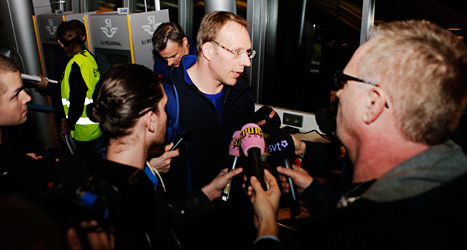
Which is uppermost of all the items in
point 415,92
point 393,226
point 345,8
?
point 345,8

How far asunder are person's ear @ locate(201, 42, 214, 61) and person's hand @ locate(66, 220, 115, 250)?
115cm

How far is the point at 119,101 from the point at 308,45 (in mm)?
3319

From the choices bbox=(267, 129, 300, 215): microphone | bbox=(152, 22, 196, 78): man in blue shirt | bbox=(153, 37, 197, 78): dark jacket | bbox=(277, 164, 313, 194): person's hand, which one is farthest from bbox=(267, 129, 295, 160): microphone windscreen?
bbox=(153, 37, 197, 78): dark jacket

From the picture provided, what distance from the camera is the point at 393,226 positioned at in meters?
0.70

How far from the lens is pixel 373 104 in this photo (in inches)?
34.4

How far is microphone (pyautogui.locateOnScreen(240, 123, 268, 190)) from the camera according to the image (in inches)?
46.4

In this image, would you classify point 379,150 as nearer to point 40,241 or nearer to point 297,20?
point 40,241

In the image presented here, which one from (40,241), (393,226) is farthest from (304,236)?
(40,241)

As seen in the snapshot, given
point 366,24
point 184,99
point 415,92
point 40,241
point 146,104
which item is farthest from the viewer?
point 366,24

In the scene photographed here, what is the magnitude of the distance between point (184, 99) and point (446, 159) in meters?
1.21

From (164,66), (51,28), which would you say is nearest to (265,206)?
(164,66)

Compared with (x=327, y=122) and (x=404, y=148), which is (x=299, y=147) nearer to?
(x=327, y=122)

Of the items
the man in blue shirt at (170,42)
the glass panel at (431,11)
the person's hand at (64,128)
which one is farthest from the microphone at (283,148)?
the person's hand at (64,128)

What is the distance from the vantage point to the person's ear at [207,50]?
1.60 metres
